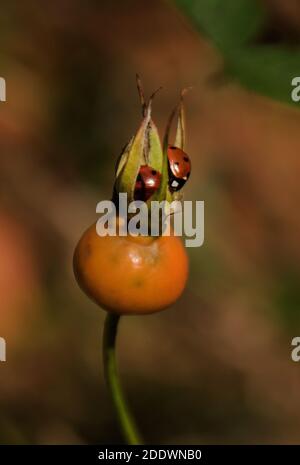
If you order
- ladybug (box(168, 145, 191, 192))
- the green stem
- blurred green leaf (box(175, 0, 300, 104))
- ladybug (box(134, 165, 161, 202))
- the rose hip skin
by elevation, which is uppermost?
blurred green leaf (box(175, 0, 300, 104))

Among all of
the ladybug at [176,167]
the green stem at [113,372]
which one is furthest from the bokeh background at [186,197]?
the ladybug at [176,167]

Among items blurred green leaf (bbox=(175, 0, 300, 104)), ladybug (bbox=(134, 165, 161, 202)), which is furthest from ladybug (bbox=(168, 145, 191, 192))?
blurred green leaf (bbox=(175, 0, 300, 104))

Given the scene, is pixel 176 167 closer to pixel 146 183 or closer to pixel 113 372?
pixel 146 183

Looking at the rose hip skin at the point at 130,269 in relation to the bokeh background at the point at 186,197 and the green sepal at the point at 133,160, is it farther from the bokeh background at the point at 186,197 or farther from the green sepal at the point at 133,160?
the bokeh background at the point at 186,197

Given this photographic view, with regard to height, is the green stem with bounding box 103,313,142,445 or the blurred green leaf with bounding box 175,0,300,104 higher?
the blurred green leaf with bounding box 175,0,300,104

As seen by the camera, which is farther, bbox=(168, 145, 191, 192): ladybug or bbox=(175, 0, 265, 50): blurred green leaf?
bbox=(175, 0, 265, 50): blurred green leaf

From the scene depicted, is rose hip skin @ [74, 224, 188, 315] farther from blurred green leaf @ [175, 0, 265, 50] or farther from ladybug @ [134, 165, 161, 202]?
blurred green leaf @ [175, 0, 265, 50]
